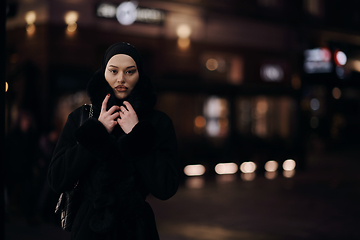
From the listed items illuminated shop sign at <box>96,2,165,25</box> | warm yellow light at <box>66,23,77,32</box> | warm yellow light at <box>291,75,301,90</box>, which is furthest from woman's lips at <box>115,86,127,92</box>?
warm yellow light at <box>291,75,301,90</box>

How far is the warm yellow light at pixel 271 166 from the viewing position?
49.4ft

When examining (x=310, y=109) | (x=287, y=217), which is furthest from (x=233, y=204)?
(x=310, y=109)

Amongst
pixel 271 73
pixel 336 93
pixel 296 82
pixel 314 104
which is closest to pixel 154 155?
pixel 296 82

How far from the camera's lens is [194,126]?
14.5m

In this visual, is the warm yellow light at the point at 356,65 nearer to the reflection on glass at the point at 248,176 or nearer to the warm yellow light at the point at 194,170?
the reflection on glass at the point at 248,176

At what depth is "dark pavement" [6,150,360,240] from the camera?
7.05 meters

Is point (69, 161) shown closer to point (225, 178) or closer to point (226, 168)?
point (225, 178)

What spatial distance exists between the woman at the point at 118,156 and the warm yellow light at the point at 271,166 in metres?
12.9

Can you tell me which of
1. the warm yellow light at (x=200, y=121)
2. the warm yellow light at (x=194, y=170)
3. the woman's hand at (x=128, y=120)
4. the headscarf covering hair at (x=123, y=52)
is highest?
the warm yellow light at (x=200, y=121)

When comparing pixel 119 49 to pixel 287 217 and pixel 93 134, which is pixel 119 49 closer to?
pixel 93 134

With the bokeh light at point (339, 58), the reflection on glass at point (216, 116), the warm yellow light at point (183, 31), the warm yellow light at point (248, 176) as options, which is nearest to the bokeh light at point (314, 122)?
the bokeh light at point (339, 58)

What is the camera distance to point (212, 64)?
1554cm

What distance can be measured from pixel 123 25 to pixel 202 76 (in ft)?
11.3

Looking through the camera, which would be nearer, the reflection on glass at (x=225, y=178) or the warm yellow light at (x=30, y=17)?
the warm yellow light at (x=30, y=17)
